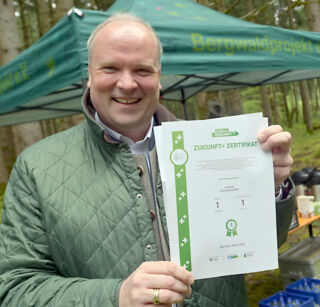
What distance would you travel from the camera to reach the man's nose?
1.32 meters

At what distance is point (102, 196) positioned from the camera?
4.25 feet

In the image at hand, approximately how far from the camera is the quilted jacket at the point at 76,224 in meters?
1.17

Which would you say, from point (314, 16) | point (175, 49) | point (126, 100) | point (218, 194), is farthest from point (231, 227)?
point (314, 16)

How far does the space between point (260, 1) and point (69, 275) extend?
62.1ft

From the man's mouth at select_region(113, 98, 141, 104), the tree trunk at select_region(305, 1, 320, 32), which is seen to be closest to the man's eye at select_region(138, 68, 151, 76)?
the man's mouth at select_region(113, 98, 141, 104)

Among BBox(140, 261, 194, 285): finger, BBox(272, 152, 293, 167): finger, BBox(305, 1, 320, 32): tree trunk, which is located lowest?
BBox(140, 261, 194, 285): finger

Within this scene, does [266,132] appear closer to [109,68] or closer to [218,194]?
[218,194]

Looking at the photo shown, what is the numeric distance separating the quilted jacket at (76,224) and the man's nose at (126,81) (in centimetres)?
18

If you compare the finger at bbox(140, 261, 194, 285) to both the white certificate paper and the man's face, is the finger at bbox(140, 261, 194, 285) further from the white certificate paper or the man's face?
the man's face

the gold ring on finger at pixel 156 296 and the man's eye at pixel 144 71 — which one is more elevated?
the man's eye at pixel 144 71

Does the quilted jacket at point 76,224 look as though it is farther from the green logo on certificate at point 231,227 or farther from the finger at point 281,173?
the green logo on certificate at point 231,227

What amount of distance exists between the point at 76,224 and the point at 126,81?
566 mm

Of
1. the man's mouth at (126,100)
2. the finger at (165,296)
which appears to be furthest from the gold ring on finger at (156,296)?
the man's mouth at (126,100)

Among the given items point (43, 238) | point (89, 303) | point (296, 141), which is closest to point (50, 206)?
point (43, 238)
